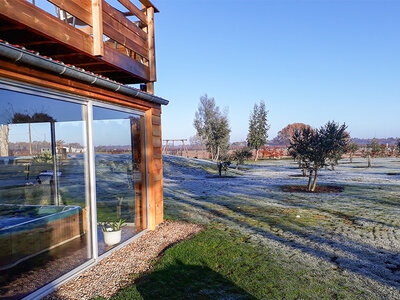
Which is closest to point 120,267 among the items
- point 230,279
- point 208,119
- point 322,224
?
point 230,279

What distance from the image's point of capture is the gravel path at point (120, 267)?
3543mm

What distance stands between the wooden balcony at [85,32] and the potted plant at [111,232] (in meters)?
2.64

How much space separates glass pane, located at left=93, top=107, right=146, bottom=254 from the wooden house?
0.02 m

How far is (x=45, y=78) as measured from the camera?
339 cm

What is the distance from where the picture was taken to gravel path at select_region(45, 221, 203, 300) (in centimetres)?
354

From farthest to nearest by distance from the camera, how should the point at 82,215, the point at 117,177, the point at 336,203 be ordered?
the point at 336,203
the point at 117,177
the point at 82,215

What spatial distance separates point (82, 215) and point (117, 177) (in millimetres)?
1276

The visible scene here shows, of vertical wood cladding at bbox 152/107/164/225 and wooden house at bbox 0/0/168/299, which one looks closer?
wooden house at bbox 0/0/168/299

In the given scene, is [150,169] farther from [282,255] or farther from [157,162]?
[282,255]

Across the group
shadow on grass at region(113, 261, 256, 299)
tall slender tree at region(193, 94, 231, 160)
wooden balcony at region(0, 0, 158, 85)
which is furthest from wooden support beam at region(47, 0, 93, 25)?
tall slender tree at region(193, 94, 231, 160)

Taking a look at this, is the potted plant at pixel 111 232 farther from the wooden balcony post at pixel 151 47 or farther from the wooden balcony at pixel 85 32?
the wooden balcony post at pixel 151 47

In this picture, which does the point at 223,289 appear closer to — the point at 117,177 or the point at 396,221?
the point at 117,177

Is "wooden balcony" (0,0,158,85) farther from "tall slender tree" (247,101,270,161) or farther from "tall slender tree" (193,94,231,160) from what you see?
"tall slender tree" (247,101,270,161)

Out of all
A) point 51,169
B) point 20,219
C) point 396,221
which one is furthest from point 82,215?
point 396,221
